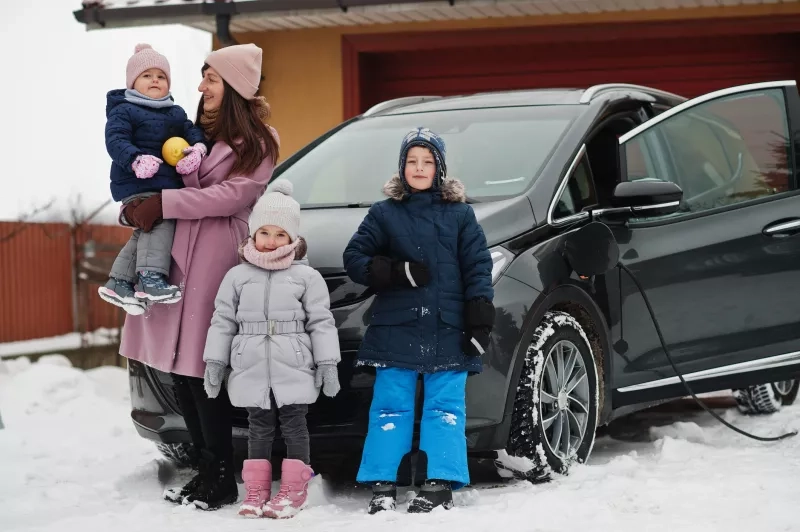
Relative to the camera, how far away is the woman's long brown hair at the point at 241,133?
16.4ft

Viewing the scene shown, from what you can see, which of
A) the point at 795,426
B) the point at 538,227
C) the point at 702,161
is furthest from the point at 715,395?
the point at 538,227

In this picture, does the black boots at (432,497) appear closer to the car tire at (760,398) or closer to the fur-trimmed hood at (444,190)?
the fur-trimmed hood at (444,190)

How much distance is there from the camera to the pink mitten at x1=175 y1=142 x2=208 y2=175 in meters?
4.83

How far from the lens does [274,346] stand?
469cm

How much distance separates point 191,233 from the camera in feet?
16.2

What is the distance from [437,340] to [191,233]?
110cm

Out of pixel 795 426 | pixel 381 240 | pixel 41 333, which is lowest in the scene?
pixel 41 333

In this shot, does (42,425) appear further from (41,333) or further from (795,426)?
(41,333)

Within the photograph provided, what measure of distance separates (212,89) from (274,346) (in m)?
1.16

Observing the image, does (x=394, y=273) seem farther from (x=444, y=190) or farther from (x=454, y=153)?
(x=454, y=153)

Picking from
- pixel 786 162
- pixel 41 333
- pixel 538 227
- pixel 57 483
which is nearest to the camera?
pixel 538 227

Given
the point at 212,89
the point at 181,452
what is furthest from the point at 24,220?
the point at 212,89

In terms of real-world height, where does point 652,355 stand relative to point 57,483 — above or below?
above

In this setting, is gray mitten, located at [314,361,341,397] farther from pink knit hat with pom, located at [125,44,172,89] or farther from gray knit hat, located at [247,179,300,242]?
pink knit hat with pom, located at [125,44,172,89]
